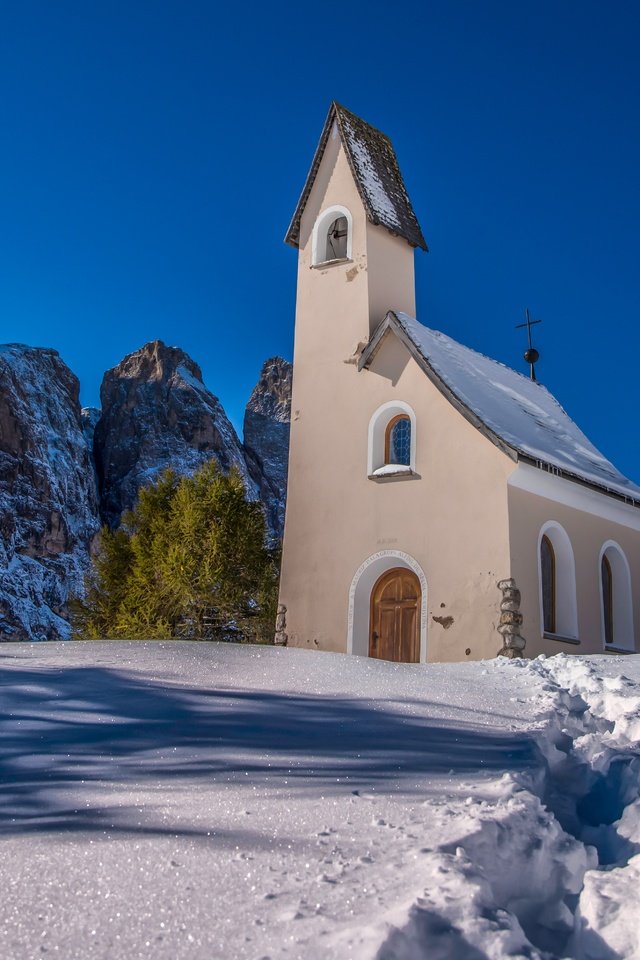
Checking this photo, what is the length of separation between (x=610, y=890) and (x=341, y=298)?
12.8 metres

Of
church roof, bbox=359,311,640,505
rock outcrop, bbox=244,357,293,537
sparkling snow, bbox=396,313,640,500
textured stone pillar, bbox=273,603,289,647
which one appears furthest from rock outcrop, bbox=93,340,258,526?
textured stone pillar, bbox=273,603,289,647

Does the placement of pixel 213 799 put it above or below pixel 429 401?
below

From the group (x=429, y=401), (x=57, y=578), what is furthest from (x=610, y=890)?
(x=57, y=578)

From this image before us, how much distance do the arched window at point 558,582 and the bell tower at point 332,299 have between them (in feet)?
10.9

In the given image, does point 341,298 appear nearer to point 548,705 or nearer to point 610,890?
point 548,705

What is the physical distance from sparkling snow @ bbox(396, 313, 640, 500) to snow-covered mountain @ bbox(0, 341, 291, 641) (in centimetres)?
2887

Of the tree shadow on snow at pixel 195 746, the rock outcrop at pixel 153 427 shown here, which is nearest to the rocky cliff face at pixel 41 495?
the rock outcrop at pixel 153 427

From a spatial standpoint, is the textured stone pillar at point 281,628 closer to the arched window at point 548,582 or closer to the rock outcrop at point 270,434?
the arched window at point 548,582

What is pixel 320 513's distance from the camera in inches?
537

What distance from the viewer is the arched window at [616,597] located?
14266mm

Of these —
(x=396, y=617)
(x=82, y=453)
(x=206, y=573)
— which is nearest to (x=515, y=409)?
(x=396, y=617)

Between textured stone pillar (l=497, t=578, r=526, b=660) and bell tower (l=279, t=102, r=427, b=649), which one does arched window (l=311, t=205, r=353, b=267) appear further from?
textured stone pillar (l=497, t=578, r=526, b=660)

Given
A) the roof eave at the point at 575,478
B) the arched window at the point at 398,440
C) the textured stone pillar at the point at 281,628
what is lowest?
the textured stone pillar at the point at 281,628

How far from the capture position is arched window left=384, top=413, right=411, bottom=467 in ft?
44.1
